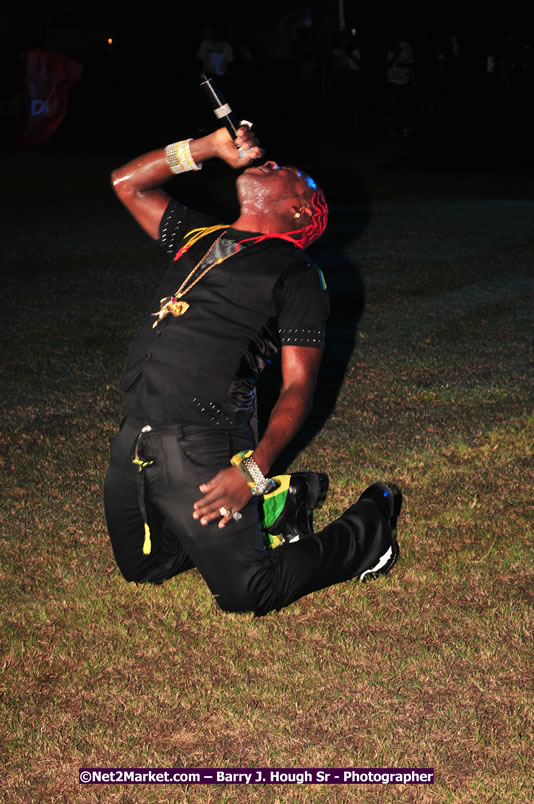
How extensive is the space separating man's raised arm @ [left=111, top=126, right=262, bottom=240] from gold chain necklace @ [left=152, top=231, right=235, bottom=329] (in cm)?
34

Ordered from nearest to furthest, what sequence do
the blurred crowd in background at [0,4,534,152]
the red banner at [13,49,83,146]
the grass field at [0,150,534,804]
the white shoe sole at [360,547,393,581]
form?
the grass field at [0,150,534,804] → the white shoe sole at [360,547,393,581] → the red banner at [13,49,83,146] → the blurred crowd in background at [0,4,534,152]

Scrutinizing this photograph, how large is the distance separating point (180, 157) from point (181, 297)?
646mm

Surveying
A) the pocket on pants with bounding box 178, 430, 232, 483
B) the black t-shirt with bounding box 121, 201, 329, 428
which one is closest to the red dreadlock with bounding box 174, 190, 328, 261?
the black t-shirt with bounding box 121, 201, 329, 428

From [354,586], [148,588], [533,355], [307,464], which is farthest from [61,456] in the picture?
[533,355]

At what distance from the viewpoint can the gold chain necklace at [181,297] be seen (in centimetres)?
387

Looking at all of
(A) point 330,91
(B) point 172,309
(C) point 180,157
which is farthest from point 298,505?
(A) point 330,91

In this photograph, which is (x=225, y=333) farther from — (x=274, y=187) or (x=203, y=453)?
(x=274, y=187)

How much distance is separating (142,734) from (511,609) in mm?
1647

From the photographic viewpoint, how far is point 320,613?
407 centimetres

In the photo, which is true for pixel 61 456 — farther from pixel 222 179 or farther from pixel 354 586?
→ pixel 222 179

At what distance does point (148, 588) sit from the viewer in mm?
4277

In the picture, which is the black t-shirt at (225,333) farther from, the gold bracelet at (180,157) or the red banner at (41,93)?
the red banner at (41,93)

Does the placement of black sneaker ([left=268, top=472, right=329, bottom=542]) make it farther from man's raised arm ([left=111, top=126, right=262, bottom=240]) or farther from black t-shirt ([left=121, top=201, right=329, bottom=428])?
man's raised arm ([left=111, top=126, right=262, bottom=240])

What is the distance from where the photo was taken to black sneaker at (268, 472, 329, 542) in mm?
4176
